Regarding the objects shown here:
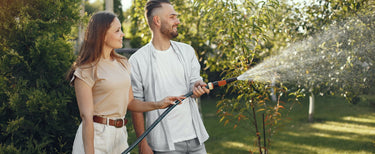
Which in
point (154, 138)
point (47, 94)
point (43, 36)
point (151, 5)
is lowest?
point (154, 138)

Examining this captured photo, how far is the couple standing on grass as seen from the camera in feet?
6.56

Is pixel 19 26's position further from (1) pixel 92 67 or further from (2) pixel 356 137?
(2) pixel 356 137

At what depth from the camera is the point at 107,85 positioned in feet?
6.59

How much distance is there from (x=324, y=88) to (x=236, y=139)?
2699 mm

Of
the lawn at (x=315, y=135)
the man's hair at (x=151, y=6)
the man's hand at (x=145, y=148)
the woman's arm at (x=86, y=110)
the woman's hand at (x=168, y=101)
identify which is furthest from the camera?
the lawn at (x=315, y=135)

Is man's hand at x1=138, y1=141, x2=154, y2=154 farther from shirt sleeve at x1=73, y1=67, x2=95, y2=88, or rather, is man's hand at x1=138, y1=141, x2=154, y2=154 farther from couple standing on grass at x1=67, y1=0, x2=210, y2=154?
shirt sleeve at x1=73, y1=67, x2=95, y2=88

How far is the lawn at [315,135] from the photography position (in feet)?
19.8

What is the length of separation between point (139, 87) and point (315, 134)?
556 cm

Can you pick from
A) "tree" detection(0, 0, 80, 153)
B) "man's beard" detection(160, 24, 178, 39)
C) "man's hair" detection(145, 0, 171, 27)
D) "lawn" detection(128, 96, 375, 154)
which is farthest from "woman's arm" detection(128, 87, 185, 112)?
"lawn" detection(128, 96, 375, 154)

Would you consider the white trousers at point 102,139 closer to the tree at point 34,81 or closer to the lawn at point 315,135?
the tree at point 34,81

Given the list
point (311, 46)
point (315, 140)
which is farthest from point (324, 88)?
point (315, 140)

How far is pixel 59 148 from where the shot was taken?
3.07 metres

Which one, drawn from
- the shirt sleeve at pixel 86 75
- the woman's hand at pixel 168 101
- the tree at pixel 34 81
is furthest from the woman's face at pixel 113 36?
the tree at pixel 34 81

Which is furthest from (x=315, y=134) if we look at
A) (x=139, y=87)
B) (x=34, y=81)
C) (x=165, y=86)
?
(x=34, y=81)
